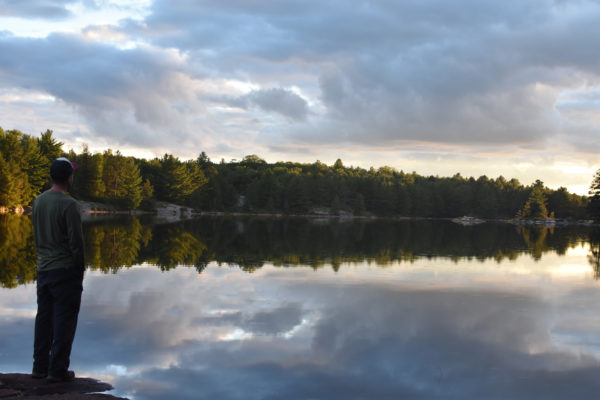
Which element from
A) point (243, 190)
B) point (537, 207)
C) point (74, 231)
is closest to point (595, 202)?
point (537, 207)

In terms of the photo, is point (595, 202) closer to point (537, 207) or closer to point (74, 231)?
point (537, 207)

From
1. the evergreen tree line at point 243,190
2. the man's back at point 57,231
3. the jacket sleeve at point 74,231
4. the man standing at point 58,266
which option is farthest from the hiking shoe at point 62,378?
the evergreen tree line at point 243,190

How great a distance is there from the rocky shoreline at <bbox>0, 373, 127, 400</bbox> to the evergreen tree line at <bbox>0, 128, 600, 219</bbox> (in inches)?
2745

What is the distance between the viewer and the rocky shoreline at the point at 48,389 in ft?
19.9

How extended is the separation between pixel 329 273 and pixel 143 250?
36.9ft

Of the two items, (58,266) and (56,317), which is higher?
(58,266)

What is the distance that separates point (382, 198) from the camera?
14638cm

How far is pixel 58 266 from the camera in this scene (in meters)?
6.77

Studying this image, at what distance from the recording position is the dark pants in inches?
267

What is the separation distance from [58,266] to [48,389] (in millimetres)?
1546

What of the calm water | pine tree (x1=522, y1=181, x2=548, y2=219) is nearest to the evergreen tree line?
pine tree (x1=522, y1=181, x2=548, y2=219)

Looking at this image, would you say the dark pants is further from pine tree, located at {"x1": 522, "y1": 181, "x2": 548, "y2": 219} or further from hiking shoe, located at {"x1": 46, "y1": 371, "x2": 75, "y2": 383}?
pine tree, located at {"x1": 522, "y1": 181, "x2": 548, "y2": 219}

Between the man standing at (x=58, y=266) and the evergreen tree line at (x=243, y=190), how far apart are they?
69.6m

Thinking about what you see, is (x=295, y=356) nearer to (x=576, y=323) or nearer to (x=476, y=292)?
(x=576, y=323)
